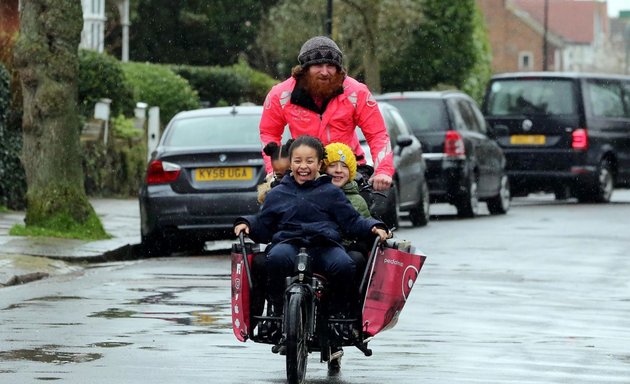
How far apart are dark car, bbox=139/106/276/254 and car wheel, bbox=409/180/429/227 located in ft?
16.8

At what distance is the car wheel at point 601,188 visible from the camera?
2927 cm

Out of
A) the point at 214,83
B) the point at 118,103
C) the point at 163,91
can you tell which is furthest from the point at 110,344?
the point at 214,83

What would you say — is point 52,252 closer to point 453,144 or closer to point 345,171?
point 345,171

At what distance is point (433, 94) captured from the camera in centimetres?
2497

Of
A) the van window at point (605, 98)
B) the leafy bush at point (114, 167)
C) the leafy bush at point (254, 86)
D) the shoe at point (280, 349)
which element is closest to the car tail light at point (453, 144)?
the van window at point (605, 98)

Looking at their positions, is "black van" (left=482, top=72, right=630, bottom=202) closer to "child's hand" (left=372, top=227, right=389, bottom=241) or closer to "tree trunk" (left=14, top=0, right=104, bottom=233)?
"tree trunk" (left=14, top=0, right=104, bottom=233)

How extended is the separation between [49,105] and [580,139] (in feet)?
41.7

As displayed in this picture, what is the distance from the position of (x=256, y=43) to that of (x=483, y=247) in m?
46.8

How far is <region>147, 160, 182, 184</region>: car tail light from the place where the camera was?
688 inches

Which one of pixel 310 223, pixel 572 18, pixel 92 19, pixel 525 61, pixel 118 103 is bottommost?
pixel 310 223

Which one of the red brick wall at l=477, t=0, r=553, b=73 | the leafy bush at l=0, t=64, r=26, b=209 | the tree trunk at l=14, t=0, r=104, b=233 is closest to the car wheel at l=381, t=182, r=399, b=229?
the tree trunk at l=14, t=0, r=104, b=233

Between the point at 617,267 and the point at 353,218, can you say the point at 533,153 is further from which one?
the point at 353,218

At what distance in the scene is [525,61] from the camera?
112 meters

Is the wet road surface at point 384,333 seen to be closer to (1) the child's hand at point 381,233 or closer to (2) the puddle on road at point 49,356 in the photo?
(2) the puddle on road at point 49,356
